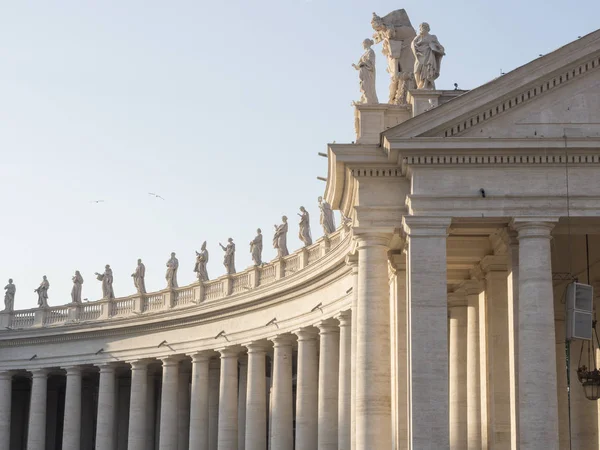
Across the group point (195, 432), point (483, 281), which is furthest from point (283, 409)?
point (483, 281)

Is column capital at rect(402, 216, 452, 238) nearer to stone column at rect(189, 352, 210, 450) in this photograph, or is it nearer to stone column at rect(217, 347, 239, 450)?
stone column at rect(217, 347, 239, 450)

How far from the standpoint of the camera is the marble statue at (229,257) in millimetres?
115562

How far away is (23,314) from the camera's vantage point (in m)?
136

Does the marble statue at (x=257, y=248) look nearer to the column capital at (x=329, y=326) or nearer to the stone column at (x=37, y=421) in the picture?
the column capital at (x=329, y=326)

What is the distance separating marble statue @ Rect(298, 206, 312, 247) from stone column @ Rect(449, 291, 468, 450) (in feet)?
86.7

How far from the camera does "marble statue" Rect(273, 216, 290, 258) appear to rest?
10744 cm

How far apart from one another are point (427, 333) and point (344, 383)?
86.2 feet

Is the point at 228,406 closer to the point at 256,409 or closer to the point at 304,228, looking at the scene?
the point at 256,409

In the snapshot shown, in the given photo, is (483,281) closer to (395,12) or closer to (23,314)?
(395,12)

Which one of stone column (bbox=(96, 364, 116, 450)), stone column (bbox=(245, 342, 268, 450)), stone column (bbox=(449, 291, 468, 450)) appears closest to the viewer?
stone column (bbox=(449, 291, 468, 450))

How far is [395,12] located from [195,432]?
5482 cm

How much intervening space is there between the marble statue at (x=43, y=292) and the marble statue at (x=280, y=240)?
36685 mm

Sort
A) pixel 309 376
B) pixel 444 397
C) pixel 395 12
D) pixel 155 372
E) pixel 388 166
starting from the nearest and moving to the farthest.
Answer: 1. pixel 444 397
2. pixel 388 166
3. pixel 395 12
4. pixel 309 376
5. pixel 155 372

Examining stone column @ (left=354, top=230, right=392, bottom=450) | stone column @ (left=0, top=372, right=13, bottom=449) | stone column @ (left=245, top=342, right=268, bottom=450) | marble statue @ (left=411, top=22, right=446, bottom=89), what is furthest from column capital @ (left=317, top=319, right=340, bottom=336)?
stone column @ (left=0, top=372, right=13, bottom=449)
